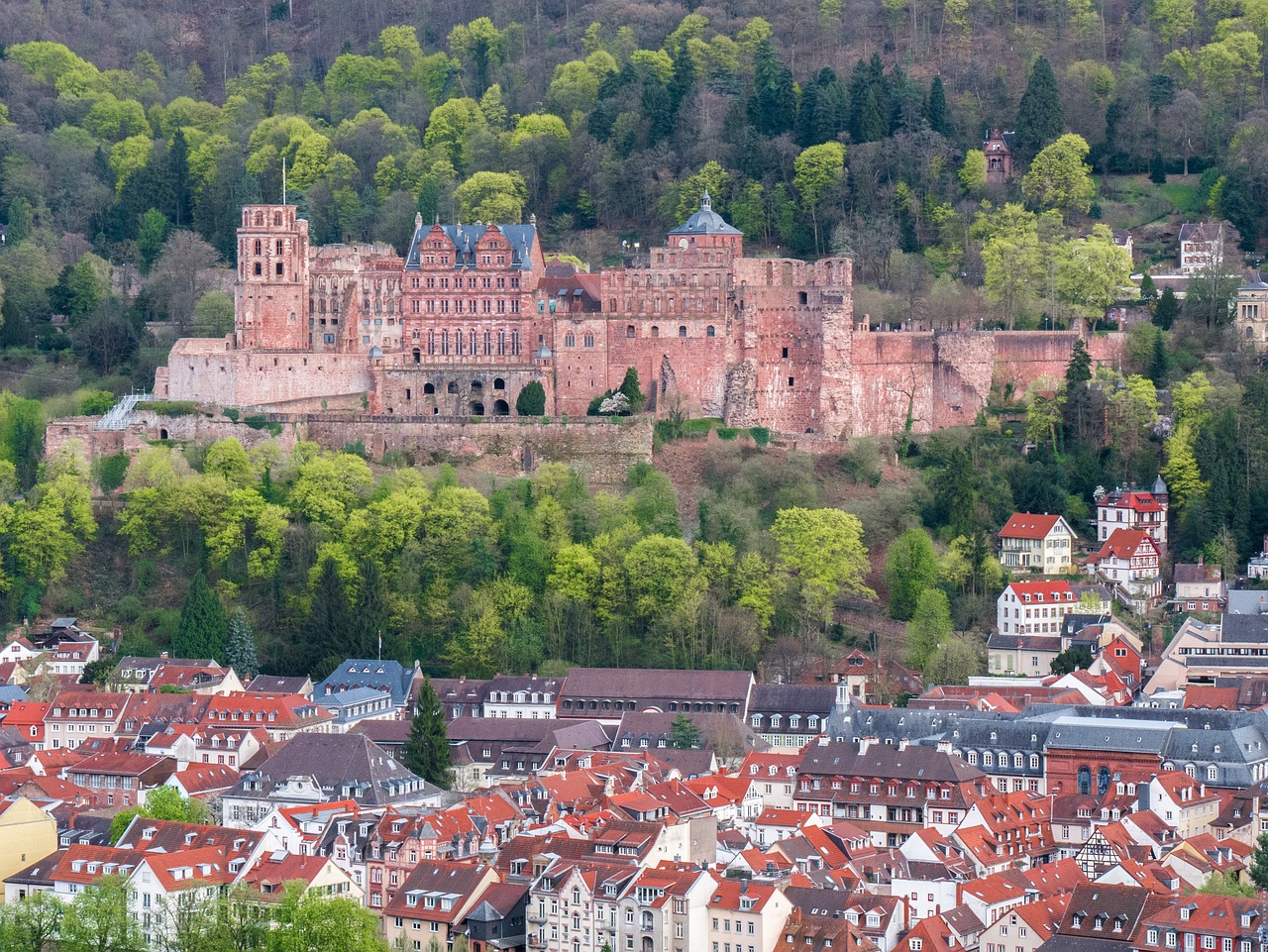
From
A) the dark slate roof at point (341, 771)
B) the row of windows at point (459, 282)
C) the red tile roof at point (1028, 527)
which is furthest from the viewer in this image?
the row of windows at point (459, 282)

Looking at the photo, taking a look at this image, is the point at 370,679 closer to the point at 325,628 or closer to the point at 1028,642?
the point at 325,628

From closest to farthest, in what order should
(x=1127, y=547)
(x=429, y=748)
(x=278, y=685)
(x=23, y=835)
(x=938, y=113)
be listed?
(x=23, y=835)
(x=429, y=748)
(x=278, y=685)
(x=1127, y=547)
(x=938, y=113)

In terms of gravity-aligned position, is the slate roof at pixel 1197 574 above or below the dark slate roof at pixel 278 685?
above

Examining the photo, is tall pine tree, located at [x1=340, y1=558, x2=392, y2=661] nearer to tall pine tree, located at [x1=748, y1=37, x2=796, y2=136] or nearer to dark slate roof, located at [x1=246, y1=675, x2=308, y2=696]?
dark slate roof, located at [x1=246, y1=675, x2=308, y2=696]

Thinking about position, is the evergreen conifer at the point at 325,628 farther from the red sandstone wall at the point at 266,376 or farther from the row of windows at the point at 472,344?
the row of windows at the point at 472,344

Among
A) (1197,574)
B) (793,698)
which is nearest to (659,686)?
(793,698)

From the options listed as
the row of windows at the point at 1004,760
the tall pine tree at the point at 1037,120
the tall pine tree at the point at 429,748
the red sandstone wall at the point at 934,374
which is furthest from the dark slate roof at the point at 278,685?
the tall pine tree at the point at 1037,120
